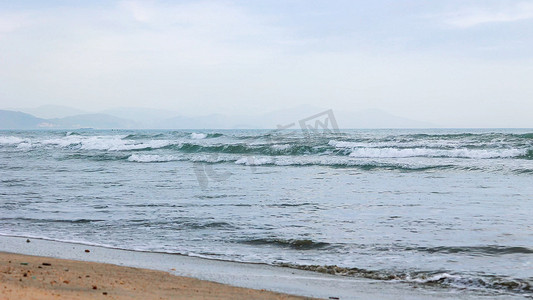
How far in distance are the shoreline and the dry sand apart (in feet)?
0.64

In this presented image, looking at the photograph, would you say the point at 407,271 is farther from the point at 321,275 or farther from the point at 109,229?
the point at 109,229

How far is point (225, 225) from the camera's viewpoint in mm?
7738

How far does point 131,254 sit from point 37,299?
277 cm

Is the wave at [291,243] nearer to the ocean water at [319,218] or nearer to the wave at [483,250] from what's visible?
the ocean water at [319,218]

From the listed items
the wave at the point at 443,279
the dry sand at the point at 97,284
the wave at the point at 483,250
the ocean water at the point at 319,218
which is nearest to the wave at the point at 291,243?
the ocean water at the point at 319,218

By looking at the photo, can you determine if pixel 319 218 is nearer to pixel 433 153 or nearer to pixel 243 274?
pixel 243 274

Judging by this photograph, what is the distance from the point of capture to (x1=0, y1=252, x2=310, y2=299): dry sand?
11.8 feet

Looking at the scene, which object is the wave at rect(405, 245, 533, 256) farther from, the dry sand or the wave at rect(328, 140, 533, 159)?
the wave at rect(328, 140, 533, 159)

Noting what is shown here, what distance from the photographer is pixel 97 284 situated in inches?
158

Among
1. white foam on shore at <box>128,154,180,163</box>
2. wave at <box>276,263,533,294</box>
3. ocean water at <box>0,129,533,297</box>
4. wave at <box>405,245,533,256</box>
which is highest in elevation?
white foam on shore at <box>128,154,180,163</box>

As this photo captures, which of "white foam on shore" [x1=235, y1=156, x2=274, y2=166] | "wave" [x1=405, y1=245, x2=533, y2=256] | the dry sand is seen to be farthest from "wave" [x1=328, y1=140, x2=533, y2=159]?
the dry sand

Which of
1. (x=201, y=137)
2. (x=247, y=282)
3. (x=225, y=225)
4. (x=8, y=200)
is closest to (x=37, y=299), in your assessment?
(x=247, y=282)

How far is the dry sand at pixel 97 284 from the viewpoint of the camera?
11.8 ft

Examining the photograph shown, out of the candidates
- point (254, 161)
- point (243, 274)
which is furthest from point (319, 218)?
point (254, 161)
